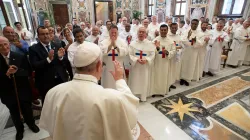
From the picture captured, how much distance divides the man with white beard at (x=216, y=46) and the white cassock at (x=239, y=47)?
1.37 metres

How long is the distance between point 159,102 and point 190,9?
10.8m

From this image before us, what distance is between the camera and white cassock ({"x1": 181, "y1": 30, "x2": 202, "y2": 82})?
4504 millimetres

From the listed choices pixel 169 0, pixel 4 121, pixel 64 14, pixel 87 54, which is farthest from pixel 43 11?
pixel 87 54

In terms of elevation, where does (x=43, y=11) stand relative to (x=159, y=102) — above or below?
above

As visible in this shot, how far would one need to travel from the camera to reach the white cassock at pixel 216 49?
16.9 feet

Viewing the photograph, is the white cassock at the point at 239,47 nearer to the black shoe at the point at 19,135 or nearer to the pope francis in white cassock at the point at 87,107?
the pope francis in white cassock at the point at 87,107

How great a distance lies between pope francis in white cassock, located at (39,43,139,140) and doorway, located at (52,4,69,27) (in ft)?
46.9

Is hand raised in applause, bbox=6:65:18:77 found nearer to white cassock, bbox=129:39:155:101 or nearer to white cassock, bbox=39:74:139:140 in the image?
white cassock, bbox=39:74:139:140

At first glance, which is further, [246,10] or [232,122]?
[246,10]

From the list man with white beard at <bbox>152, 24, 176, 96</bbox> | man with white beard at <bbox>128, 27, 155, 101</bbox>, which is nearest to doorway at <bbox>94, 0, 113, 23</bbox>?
man with white beard at <bbox>152, 24, 176, 96</bbox>

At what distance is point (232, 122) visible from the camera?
3.12m

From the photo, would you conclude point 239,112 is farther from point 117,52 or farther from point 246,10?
point 246,10

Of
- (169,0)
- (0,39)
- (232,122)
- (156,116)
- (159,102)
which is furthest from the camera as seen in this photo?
(169,0)

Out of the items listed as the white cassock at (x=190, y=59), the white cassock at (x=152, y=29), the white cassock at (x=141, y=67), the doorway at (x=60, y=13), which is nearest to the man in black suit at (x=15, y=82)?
the white cassock at (x=141, y=67)
